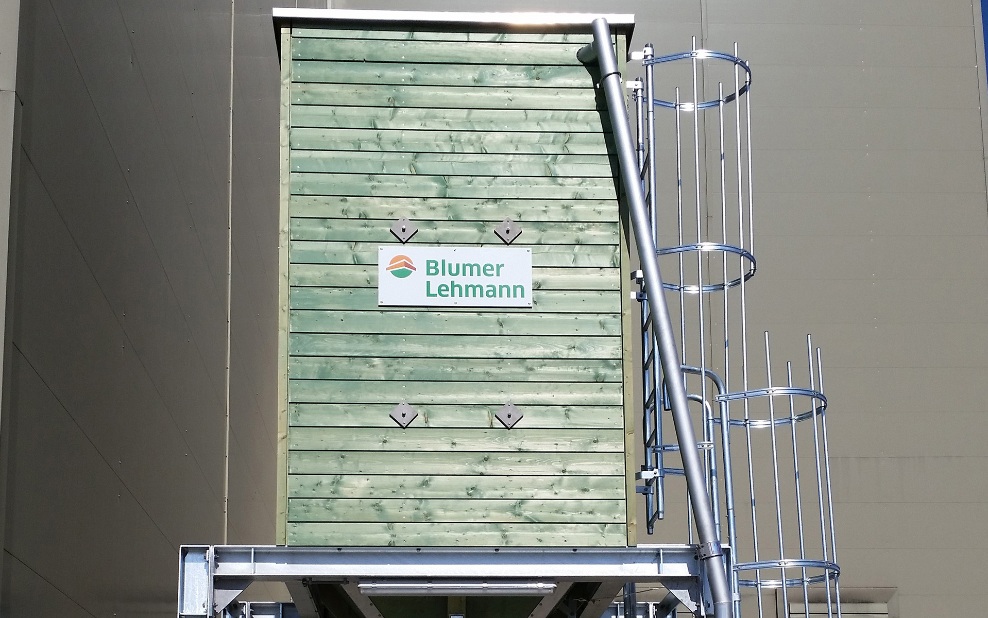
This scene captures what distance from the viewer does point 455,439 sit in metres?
9.48

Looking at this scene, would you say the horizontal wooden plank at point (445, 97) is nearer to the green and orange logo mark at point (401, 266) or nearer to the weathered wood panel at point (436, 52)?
the weathered wood panel at point (436, 52)

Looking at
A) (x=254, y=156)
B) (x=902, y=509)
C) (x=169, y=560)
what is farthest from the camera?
(x=902, y=509)

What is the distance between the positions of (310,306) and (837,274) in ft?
55.3

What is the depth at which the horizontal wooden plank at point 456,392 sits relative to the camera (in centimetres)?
945

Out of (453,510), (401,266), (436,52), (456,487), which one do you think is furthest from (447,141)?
(453,510)

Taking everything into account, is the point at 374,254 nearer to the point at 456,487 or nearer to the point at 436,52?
the point at 436,52

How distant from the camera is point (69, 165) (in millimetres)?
8352

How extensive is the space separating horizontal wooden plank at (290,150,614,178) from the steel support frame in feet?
8.77

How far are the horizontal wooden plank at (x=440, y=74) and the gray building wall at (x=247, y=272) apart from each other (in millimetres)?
1509

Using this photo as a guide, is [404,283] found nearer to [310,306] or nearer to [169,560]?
[310,306]

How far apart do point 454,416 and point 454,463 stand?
0.33 metres

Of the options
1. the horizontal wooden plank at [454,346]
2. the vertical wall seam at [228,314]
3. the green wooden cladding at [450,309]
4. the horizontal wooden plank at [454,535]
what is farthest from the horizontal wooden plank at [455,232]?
the vertical wall seam at [228,314]

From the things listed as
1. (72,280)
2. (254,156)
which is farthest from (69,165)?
(254,156)

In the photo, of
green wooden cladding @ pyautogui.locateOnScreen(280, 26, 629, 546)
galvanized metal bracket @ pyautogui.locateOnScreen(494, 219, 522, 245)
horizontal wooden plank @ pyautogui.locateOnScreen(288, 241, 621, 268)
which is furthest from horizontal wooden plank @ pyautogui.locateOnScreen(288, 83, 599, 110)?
horizontal wooden plank @ pyautogui.locateOnScreen(288, 241, 621, 268)
